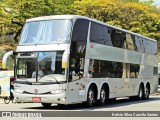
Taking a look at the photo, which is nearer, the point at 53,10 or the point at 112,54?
the point at 112,54

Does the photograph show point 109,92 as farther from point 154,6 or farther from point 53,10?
point 154,6

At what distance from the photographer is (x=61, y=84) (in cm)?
1827

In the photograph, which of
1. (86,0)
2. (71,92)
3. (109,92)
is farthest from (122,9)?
(71,92)

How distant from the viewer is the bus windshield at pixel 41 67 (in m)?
18.4

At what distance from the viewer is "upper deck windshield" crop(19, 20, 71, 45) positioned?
1888 centimetres

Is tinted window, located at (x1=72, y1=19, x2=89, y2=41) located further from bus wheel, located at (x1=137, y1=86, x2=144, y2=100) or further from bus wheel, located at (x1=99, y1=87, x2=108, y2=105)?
bus wheel, located at (x1=137, y1=86, x2=144, y2=100)

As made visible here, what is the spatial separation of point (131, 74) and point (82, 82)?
7.12 metres

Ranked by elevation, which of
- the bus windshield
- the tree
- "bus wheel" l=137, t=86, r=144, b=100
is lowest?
"bus wheel" l=137, t=86, r=144, b=100

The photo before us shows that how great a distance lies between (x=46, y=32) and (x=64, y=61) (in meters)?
1.96

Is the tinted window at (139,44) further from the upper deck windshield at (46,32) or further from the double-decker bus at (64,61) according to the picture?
the upper deck windshield at (46,32)

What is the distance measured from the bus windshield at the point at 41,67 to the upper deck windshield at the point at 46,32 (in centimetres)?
62

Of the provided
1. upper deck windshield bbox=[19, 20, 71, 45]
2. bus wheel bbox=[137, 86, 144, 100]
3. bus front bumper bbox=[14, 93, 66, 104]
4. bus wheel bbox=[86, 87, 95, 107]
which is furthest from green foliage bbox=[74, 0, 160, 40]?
bus front bumper bbox=[14, 93, 66, 104]

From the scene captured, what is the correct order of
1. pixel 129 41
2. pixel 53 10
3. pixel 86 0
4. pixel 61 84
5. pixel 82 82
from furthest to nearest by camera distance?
pixel 86 0 → pixel 53 10 → pixel 129 41 → pixel 82 82 → pixel 61 84

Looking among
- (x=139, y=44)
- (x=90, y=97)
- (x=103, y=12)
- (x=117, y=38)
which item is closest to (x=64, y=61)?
(x=90, y=97)
